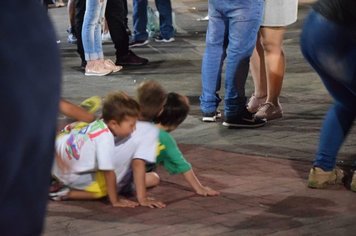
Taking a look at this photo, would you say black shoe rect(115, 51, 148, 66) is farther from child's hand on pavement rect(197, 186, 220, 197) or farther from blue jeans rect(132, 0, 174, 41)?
child's hand on pavement rect(197, 186, 220, 197)

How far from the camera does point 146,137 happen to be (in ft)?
15.2

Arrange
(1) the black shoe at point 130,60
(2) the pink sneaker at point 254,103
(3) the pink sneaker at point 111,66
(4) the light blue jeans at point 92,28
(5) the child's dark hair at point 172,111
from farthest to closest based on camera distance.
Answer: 1. (1) the black shoe at point 130,60
2. (3) the pink sneaker at point 111,66
3. (4) the light blue jeans at point 92,28
4. (2) the pink sneaker at point 254,103
5. (5) the child's dark hair at point 172,111

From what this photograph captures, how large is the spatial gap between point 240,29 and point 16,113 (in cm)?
497

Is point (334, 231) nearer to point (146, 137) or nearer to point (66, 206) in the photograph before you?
point (146, 137)

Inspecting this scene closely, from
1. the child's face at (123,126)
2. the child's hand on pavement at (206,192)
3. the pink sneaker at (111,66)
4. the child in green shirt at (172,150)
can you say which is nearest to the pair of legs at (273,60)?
the child in green shirt at (172,150)

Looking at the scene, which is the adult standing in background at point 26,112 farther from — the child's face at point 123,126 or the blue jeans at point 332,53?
the child's face at point 123,126

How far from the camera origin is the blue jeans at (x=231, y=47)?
620cm

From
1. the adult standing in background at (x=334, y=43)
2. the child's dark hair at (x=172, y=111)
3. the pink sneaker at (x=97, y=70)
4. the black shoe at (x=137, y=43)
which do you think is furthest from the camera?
the black shoe at (x=137, y=43)

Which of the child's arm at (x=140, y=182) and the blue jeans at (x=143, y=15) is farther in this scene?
the blue jeans at (x=143, y=15)

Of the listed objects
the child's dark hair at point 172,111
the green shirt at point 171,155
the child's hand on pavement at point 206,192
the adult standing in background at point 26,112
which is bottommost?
the child's hand on pavement at point 206,192

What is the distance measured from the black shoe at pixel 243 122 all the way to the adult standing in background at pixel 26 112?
16.1 ft

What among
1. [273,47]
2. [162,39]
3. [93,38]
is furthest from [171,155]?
[162,39]

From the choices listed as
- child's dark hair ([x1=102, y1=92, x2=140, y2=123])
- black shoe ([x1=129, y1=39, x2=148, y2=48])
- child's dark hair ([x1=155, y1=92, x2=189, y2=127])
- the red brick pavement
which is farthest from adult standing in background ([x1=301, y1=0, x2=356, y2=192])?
black shoe ([x1=129, y1=39, x2=148, y2=48])

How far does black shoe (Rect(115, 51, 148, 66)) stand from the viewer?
9258mm
